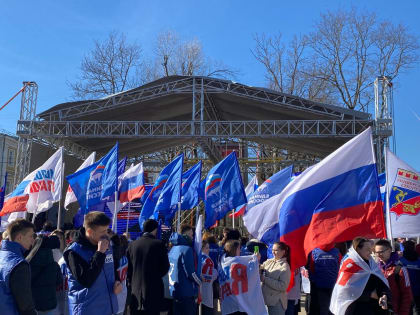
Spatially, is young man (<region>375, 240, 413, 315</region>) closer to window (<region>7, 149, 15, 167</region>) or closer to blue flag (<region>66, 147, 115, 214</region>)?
blue flag (<region>66, 147, 115, 214</region>)

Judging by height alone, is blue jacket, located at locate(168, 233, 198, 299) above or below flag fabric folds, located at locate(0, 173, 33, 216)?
below

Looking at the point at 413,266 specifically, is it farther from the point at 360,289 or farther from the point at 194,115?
the point at 194,115

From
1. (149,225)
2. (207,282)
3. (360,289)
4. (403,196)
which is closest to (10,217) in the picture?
(207,282)

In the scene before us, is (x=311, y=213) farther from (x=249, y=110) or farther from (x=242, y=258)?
(x=249, y=110)

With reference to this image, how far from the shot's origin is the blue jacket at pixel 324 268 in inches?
262

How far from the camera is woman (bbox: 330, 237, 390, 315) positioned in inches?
A: 201

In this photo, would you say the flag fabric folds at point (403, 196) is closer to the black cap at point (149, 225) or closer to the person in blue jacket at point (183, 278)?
the person in blue jacket at point (183, 278)

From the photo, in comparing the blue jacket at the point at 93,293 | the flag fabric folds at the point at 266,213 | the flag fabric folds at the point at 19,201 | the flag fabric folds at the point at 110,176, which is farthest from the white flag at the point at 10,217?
the blue jacket at the point at 93,293

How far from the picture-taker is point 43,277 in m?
5.46

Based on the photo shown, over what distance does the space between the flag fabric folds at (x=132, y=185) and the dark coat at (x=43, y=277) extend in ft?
23.7

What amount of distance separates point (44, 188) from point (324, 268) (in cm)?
689

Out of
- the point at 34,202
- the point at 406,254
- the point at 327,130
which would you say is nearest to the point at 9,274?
the point at 406,254

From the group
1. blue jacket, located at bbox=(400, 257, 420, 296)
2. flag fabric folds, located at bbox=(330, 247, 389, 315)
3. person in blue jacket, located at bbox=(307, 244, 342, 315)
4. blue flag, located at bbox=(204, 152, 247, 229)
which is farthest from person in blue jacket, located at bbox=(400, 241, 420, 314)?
blue flag, located at bbox=(204, 152, 247, 229)

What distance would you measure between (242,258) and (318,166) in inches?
68.4
